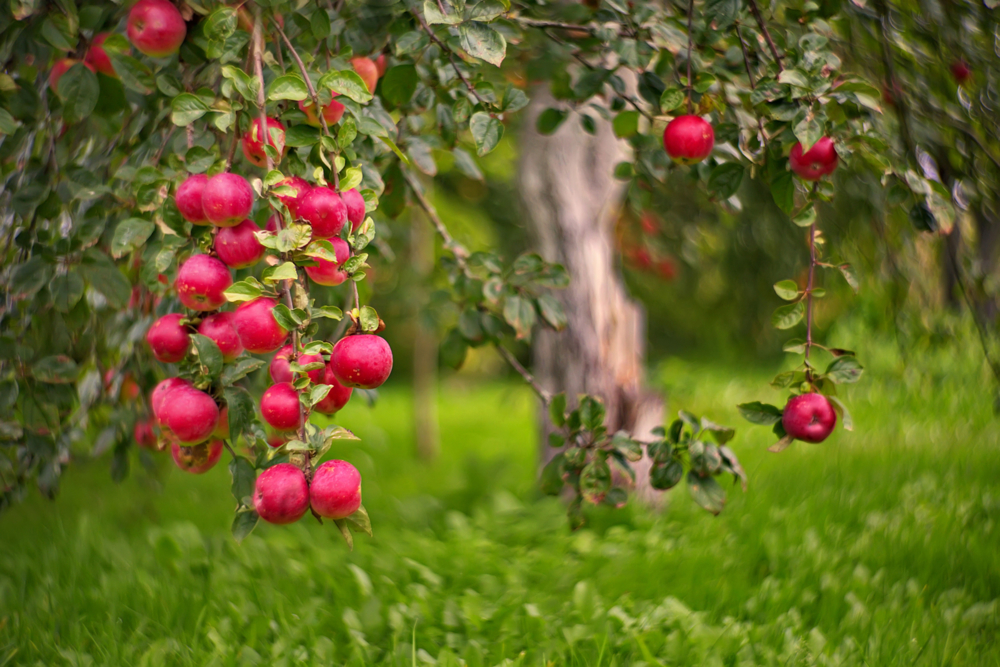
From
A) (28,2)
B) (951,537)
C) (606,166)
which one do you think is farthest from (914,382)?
(28,2)

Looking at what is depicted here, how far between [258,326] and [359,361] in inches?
5.1

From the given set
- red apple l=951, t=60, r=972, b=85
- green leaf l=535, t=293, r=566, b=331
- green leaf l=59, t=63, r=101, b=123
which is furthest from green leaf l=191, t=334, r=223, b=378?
red apple l=951, t=60, r=972, b=85

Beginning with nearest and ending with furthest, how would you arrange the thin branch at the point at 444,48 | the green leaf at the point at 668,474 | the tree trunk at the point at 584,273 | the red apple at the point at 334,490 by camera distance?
Answer: the red apple at the point at 334,490 → the thin branch at the point at 444,48 → the green leaf at the point at 668,474 → the tree trunk at the point at 584,273

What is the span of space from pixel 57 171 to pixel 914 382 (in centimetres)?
278

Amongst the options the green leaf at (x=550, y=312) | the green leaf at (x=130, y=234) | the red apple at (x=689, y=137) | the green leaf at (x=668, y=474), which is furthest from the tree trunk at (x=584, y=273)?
the green leaf at (x=130, y=234)

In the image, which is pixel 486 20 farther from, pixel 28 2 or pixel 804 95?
pixel 28 2

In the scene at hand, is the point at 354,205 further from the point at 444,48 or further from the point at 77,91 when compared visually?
the point at 77,91

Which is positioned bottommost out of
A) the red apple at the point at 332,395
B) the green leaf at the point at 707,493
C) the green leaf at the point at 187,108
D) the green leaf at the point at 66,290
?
the green leaf at the point at 707,493

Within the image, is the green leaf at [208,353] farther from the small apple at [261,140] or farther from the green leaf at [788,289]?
the green leaf at [788,289]

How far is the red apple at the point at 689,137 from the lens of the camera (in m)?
1.12

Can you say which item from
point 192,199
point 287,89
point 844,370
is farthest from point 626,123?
point 192,199

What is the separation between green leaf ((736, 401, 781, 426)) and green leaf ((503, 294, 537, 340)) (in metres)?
0.40

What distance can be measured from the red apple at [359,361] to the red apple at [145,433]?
955 mm

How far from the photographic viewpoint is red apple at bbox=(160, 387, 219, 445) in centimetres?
85
